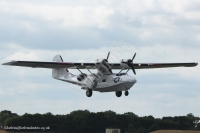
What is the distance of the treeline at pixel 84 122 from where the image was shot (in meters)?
88.4

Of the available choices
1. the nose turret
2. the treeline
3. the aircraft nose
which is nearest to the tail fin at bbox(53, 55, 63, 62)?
the nose turret

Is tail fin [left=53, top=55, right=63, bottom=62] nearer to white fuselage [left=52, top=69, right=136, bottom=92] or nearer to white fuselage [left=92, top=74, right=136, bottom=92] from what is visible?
white fuselage [left=52, top=69, right=136, bottom=92]

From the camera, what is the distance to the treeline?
88438 millimetres

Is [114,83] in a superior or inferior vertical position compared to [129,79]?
inferior

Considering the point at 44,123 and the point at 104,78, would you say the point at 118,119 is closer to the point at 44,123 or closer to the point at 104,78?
the point at 44,123

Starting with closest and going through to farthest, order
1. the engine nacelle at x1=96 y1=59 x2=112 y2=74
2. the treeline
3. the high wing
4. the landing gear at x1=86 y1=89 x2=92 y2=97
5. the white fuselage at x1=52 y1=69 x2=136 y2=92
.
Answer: the white fuselage at x1=52 y1=69 x2=136 y2=92 → the high wing → the engine nacelle at x1=96 y1=59 x2=112 y2=74 → the landing gear at x1=86 y1=89 x2=92 y2=97 → the treeline

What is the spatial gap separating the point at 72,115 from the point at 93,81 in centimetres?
3321

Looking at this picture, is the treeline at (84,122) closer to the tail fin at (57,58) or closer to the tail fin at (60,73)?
the tail fin at (57,58)

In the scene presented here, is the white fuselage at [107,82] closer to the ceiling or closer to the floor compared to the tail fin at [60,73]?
closer to the floor

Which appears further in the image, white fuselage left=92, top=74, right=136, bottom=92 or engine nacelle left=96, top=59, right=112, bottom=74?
engine nacelle left=96, top=59, right=112, bottom=74

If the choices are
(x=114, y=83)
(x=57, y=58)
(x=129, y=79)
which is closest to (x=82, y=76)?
(x=114, y=83)

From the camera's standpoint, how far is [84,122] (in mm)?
90750

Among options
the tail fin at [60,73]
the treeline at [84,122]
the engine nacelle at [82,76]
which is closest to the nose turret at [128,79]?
the engine nacelle at [82,76]

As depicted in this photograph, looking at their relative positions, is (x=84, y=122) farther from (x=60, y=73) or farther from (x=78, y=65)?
(x=78, y=65)
